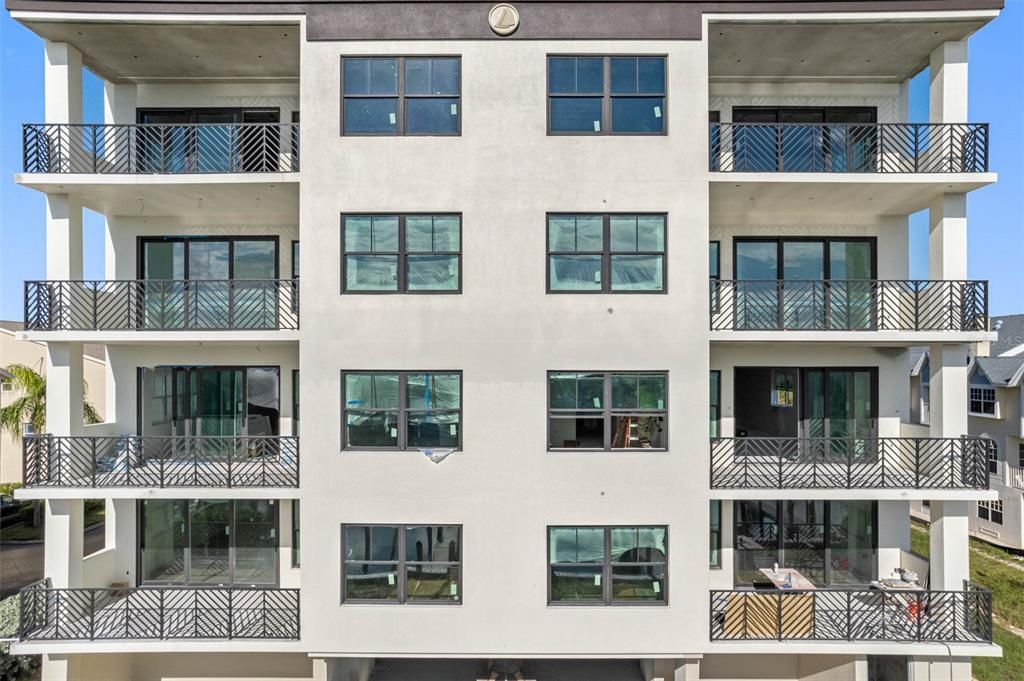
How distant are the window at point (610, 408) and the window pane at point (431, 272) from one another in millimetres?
2516

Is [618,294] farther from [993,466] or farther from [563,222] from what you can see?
[993,466]

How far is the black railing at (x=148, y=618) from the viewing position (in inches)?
398

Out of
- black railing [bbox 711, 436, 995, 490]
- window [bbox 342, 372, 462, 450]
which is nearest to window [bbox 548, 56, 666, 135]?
window [bbox 342, 372, 462, 450]

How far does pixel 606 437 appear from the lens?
10086 mm

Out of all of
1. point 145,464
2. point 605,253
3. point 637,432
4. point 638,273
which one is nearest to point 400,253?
point 605,253

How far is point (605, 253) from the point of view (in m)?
10.2

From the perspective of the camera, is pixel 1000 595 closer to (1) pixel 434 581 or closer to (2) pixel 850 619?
(2) pixel 850 619

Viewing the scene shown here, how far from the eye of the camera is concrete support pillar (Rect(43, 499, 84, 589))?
10.4 metres

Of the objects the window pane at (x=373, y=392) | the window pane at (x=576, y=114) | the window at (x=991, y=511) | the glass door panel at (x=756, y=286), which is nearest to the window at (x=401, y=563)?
the window pane at (x=373, y=392)

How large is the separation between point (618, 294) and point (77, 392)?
402 inches

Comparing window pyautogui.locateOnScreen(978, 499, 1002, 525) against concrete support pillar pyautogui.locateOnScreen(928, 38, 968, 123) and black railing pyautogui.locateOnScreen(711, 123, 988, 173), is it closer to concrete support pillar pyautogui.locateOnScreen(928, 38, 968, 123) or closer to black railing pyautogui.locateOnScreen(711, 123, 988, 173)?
black railing pyautogui.locateOnScreen(711, 123, 988, 173)

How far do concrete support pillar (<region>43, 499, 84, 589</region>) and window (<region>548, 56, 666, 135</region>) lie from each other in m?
11.4

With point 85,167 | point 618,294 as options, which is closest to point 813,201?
point 618,294

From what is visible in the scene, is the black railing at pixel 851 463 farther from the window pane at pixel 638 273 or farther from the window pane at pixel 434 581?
the window pane at pixel 434 581
